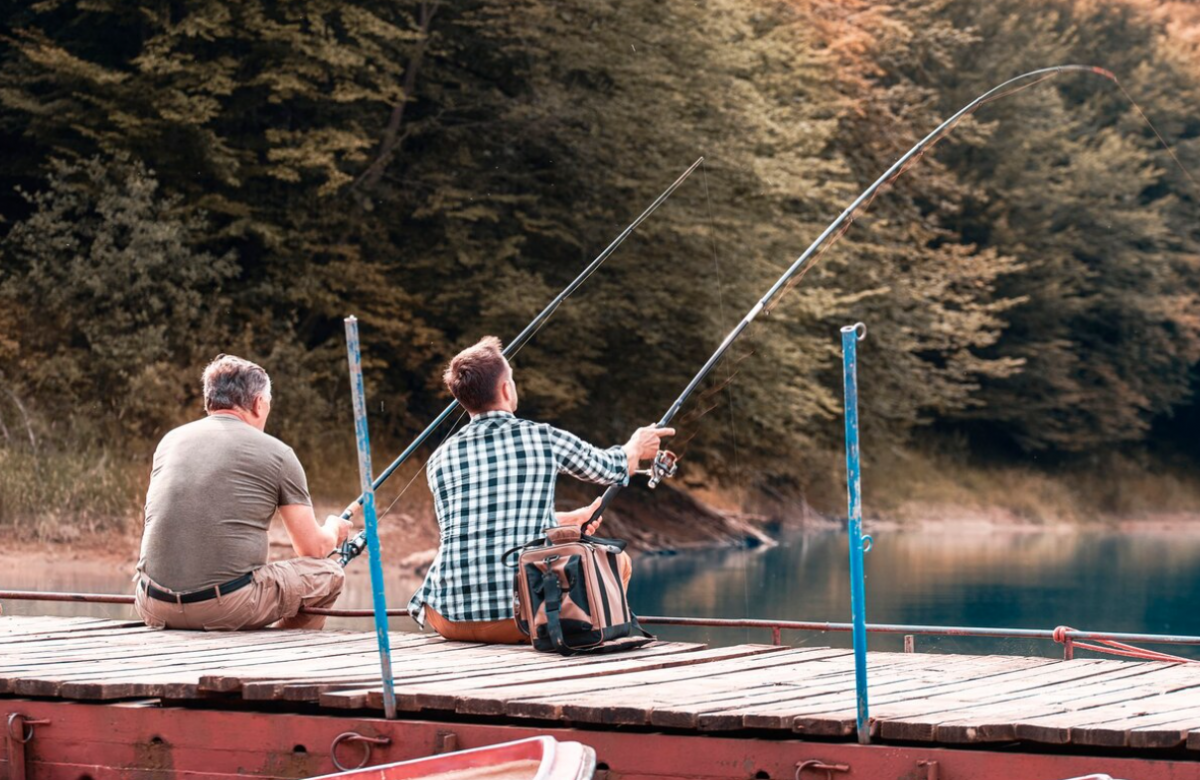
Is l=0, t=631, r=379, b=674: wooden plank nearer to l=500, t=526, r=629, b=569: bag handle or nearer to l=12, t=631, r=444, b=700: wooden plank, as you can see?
l=12, t=631, r=444, b=700: wooden plank

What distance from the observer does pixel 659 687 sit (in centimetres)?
418

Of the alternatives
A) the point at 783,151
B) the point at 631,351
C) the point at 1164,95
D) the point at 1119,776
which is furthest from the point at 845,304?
the point at 1119,776

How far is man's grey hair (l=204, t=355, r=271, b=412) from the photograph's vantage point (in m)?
5.38

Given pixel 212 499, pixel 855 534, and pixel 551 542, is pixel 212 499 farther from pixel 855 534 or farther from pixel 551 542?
pixel 855 534

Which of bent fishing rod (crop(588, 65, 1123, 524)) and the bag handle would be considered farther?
bent fishing rod (crop(588, 65, 1123, 524))

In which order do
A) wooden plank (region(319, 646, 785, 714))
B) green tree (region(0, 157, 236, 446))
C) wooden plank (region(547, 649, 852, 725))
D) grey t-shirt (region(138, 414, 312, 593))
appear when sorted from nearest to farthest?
wooden plank (region(547, 649, 852, 725)) < wooden plank (region(319, 646, 785, 714)) < grey t-shirt (region(138, 414, 312, 593)) < green tree (region(0, 157, 236, 446))

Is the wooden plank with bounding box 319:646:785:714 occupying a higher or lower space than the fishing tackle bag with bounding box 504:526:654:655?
lower

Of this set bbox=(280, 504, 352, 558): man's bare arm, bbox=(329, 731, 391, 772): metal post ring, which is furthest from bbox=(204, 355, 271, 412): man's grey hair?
bbox=(329, 731, 391, 772): metal post ring

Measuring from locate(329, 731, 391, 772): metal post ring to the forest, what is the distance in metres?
11.2

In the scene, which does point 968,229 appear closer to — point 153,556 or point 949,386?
point 949,386

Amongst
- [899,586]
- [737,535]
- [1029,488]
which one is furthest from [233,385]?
[1029,488]

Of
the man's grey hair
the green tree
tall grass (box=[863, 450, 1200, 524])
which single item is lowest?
tall grass (box=[863, 450, 1200, 524])

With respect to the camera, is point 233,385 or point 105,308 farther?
point 105,308

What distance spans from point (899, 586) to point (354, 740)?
50.3ft
